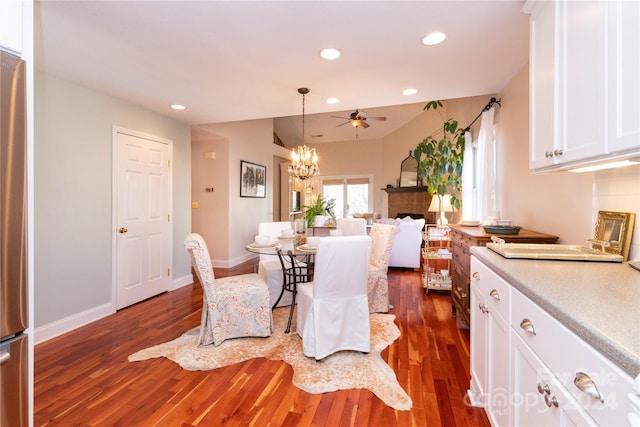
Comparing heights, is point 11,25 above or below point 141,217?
above

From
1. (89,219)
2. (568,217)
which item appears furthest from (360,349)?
(89,219)

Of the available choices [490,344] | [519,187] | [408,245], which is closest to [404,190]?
[408,245]

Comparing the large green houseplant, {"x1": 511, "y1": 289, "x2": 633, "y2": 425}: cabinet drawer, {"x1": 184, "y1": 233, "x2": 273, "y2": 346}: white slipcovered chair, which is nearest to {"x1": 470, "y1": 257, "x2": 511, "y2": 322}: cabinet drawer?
{"x1": 511, "y1": 289, "x2": 633, "y2": 425}: cabinet drawer

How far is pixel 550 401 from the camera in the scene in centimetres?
86

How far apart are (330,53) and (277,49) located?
41 cm

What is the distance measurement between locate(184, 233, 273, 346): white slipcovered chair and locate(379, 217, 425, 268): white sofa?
3.04 m

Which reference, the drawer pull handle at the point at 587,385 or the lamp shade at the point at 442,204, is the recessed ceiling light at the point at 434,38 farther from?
the lamp shade at the point at 442,204

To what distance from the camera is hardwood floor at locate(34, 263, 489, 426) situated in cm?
166

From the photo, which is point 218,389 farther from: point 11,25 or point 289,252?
point 11,25

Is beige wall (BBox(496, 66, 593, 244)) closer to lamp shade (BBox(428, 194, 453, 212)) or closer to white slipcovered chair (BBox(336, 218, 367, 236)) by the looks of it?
lamp shade (BBox(428, 194, 453, 212))

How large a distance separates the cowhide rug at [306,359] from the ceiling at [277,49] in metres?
2.36

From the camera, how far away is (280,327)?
2865mm

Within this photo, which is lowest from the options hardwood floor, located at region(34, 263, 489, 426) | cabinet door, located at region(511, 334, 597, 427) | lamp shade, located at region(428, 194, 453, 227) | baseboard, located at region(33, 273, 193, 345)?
hardwood floor, located at region(34, 263, 489, 426)

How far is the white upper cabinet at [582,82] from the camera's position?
104 cm
